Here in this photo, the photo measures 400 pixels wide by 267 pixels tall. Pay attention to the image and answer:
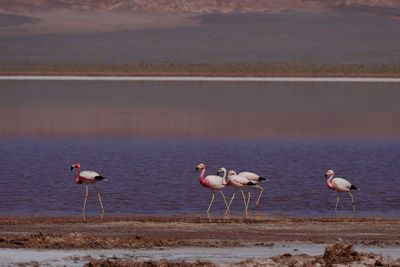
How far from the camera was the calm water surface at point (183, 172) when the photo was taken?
1505 cm

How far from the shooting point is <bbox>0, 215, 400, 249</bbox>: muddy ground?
35.2 ft

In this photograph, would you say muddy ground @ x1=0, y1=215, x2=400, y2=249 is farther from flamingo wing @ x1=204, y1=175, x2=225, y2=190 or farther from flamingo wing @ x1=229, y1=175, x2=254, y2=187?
flamingo wing @ x1=204, y1=175, x2=225, y2=190

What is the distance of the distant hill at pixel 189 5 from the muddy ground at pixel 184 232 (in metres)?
153

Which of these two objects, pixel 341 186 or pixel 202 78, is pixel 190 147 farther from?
pixel 202 78

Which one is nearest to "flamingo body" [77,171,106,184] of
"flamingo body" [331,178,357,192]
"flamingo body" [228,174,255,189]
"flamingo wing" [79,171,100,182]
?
"flamingo wing" [79,171,100,182]

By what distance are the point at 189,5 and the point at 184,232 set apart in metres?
160

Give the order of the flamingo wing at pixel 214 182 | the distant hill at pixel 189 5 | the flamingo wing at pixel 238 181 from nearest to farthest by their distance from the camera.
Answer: the flamingo wing at pixel 238 181 < the flamingo wing at pixel 214 182 < the distant hill at pixel 189 5

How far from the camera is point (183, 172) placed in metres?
19.4

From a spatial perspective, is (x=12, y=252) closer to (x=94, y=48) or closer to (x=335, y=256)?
(x=335, y=256)

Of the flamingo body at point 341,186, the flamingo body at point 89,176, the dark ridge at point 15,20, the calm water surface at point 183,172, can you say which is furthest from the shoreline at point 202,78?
the dark ridge at point 15,20

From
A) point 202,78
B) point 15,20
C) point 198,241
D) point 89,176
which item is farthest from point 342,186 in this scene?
point 15,20

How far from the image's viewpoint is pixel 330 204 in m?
15.5

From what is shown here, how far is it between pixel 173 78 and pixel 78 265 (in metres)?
54.8

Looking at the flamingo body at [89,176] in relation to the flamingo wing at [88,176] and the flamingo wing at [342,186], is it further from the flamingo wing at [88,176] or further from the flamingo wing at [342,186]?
the flamingo wing at [342,186]
